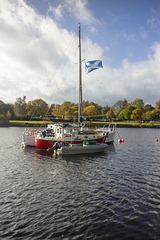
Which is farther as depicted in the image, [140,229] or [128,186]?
[128,186]

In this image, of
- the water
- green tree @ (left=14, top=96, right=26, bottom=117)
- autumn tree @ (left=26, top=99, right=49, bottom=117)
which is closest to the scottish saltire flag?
the water

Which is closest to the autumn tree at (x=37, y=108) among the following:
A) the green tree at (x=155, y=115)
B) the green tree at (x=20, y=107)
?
the green tree at (x=20, y=107)

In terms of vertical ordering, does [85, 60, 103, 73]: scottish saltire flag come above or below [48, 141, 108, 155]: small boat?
above

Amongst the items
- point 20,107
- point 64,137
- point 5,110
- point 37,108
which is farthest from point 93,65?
point 5,110

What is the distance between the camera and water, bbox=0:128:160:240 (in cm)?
908

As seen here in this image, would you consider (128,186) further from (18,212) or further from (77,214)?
(18,212)

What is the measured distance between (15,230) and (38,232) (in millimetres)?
1363

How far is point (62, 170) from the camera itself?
19766 mm

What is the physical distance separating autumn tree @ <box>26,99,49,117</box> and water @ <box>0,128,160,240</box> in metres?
102

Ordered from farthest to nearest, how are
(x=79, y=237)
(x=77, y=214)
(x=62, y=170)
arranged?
(x=62, y=170)
(x=77, y=214)
(x=79, y=237)

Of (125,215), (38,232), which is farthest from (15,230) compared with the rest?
(125,215)

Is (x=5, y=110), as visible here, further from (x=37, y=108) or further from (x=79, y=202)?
(x=79, y=202)

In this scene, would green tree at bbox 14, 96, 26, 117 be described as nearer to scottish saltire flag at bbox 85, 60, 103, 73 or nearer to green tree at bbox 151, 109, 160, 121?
green tree at bbox 151, 109, 160, 121

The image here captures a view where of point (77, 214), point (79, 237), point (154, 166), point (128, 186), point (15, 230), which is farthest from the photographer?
point (154, 166)
